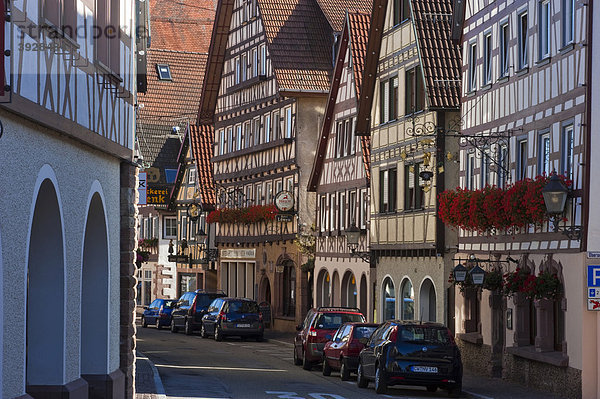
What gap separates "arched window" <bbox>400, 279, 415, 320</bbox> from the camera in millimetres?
37344

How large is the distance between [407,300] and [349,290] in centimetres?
709

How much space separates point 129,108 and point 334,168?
86.2 feet

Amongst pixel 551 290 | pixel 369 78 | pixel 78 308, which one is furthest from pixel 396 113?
pixel 78 308

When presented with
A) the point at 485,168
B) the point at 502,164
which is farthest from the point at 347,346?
the point at 485,168

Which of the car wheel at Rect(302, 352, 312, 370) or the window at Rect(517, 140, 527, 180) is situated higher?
the window at Rect(517, 140, 527, 180)

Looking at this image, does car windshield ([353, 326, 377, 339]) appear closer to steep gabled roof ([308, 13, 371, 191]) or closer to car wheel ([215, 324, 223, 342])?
steep gabled roof ([308, 13, 371, 191])

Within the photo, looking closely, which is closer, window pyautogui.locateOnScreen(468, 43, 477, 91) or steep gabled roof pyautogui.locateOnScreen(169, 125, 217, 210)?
window pyautogui.locateOnScreen(468, 43, 477, 91)

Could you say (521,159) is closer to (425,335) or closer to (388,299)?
(425,335)

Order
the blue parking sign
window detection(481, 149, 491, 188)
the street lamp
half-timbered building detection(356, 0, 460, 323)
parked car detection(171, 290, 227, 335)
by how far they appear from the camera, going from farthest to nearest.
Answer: parked car detection(171, 290, 227, 335) → half-timbered building detection(356, 0, 460, 323) → window detection(481, 149, 491, 188) → the street lamp → the blue parking sign

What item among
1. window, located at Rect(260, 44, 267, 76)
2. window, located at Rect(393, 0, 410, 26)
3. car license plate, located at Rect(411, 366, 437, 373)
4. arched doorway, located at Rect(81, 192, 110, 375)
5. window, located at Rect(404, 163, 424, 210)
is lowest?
car license plate, located at Rect(411, 366, 437, 373)

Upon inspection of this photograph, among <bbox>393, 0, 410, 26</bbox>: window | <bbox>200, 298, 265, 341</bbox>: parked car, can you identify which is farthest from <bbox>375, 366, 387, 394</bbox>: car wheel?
<bbox>200, 298, 265, 341</bbox>: parked car

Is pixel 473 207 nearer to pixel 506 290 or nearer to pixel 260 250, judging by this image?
pixel 506 290

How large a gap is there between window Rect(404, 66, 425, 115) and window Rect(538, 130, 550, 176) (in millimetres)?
9597

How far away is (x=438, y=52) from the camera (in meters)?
35.2
